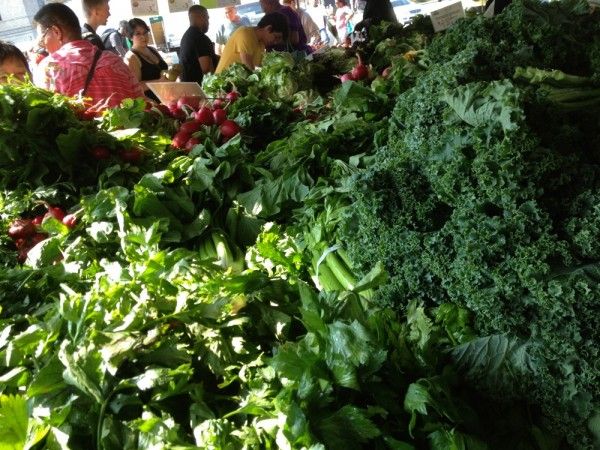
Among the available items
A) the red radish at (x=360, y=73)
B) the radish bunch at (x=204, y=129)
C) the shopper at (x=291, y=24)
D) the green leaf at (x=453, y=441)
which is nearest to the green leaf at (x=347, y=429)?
the green leaf at (x=453, y=441)

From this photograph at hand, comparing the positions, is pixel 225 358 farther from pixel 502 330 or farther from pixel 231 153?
pixel 231 153

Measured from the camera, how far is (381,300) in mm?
1521

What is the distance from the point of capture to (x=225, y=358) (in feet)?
4.26

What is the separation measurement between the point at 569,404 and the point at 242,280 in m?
0.85

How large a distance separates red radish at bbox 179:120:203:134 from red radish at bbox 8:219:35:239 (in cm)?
88

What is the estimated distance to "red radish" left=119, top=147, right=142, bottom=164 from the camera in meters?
2.50

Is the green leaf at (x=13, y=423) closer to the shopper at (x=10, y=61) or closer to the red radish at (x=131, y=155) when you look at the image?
the red radish at (x=131, y=155)

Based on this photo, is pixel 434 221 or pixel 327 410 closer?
pixel 327 410

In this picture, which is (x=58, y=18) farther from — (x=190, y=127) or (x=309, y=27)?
(x=309, y=27)

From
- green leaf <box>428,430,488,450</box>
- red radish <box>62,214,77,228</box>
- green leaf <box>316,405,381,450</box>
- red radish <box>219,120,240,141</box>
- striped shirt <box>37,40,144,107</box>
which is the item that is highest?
striped shirt <box>37,40,144,107</box>

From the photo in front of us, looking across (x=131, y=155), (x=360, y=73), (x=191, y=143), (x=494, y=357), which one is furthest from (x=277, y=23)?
(x=494, y=357)

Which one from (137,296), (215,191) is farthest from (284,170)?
(137,296)

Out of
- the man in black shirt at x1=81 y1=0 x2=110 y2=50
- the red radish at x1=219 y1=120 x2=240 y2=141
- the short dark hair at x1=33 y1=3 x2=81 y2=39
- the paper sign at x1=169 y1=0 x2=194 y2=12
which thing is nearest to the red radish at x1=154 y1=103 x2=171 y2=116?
the red radish at x1=219 y1=120 x2=240 y2=141

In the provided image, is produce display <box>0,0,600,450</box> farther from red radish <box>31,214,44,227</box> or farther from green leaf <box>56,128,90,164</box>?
green leaf <box>56,128,90,164</box>
